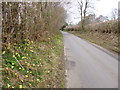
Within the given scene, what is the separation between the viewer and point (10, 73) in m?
2.75

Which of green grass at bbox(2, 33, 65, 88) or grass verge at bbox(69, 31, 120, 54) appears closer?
green grass at bbox(2, 33, 65, 88)

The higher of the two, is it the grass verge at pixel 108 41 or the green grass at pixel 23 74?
the grass verge at pixel 108 41

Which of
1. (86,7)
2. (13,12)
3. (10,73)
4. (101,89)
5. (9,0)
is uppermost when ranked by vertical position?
(86,7)

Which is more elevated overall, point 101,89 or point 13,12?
point 13,12

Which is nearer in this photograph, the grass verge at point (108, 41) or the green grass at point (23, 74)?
the green grass at point (23, 74)

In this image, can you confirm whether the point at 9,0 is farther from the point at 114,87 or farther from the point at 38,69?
the point at 114,87

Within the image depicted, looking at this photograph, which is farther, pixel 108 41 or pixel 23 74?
pixel 108 41

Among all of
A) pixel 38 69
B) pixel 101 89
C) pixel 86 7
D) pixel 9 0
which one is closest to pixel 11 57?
pixel 38 69

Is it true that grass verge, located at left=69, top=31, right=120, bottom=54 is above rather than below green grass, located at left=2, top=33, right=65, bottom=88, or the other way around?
above

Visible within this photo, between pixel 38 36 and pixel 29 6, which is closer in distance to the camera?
pixel 29 6

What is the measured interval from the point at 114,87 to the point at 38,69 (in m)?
2.70

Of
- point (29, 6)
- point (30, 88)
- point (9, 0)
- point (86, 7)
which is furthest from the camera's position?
point (86, 7)

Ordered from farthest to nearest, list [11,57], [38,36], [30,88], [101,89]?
[38,36]
[11,57]
[101,89]
[30,88]

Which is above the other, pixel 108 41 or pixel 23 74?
pixel 108 41
